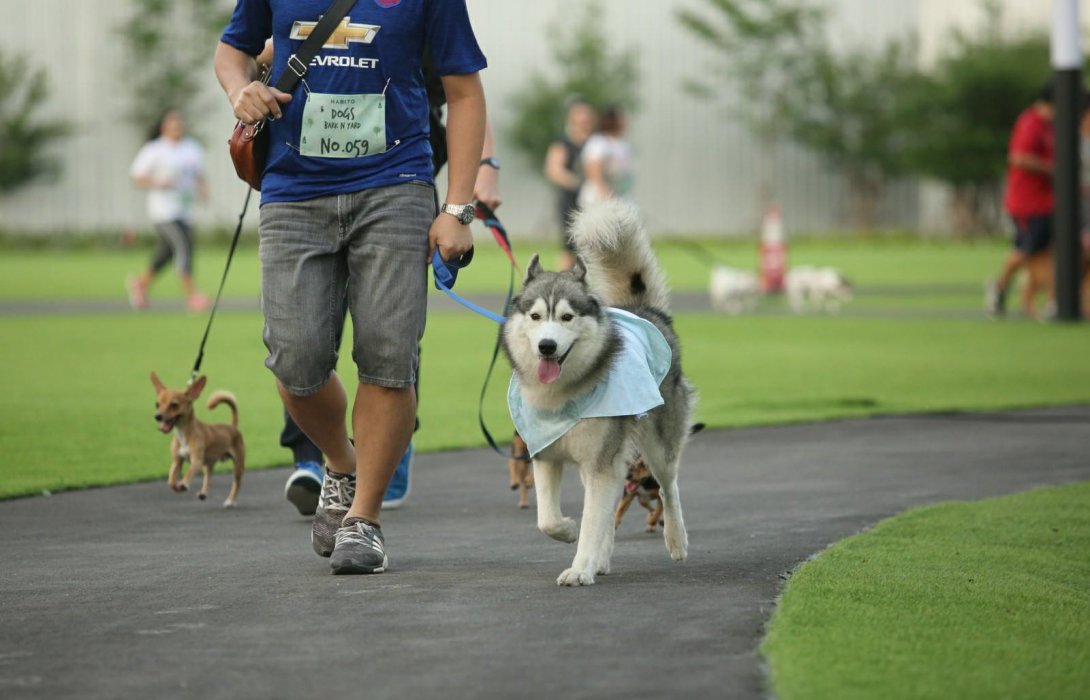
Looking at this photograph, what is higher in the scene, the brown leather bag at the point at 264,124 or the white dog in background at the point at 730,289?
the brown leather bag at the point at 264,124

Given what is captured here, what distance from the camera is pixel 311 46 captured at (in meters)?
5.66

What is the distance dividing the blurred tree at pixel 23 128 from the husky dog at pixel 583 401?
41740mm

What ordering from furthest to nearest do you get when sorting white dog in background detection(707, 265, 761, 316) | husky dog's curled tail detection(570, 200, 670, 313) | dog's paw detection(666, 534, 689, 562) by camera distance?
white dog in background detection(707, 265, 761, 316) < husky dog's curled tail detection(570, 200, 670, 313) < dog's paw detection(666, 534, 689, 562)

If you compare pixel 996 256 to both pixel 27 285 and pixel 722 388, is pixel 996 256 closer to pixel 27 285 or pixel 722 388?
pixel 27 285

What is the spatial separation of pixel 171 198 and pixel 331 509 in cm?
1526

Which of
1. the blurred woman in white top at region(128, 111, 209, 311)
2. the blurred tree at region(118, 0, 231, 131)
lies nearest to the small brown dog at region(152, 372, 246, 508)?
the blurred woman in white top at region(128, 111, 209, 311)

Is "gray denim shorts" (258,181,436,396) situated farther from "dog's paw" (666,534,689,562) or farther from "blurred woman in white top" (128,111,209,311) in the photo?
"blurred woman in white top" (128,111,209,311)

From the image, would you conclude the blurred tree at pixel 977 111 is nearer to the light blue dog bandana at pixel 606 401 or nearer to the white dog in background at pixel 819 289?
the white dog in background at pixel 819 289

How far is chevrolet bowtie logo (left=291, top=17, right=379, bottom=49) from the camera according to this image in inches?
223

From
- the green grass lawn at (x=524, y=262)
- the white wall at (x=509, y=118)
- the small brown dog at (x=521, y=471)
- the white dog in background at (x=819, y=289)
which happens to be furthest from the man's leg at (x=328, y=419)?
the white wall at (x=509, y=118)

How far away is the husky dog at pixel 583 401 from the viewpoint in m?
5.75

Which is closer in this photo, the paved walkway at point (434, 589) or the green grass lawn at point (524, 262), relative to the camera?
the paved walkway at point (434, 589)

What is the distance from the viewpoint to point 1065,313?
18.9 meters

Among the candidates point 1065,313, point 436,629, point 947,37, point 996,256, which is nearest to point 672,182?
point 947,37
